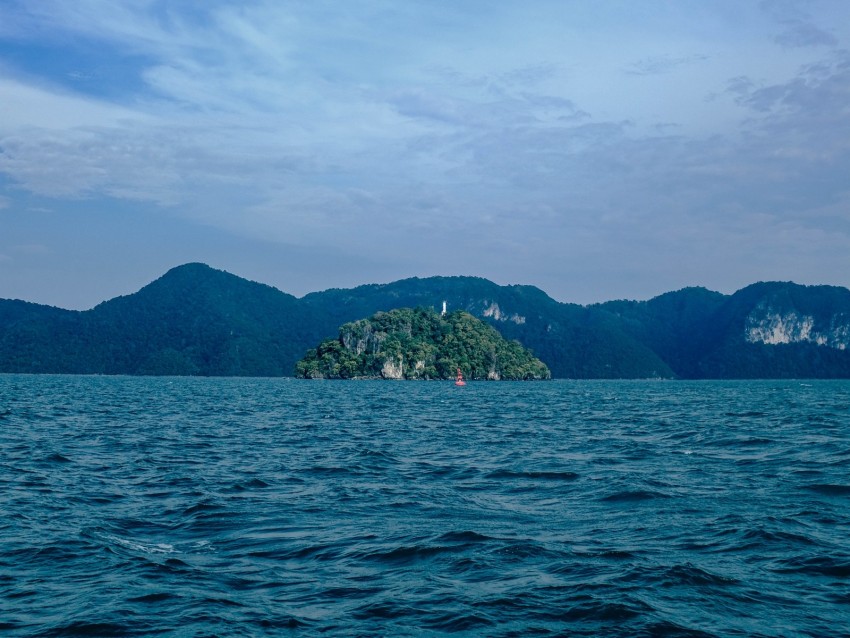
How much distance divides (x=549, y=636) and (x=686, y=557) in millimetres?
6664

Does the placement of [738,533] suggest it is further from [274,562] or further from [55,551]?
[55,551]

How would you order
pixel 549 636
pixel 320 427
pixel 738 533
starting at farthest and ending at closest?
Answer: 1. pixel 320 427
2. pixel 738 533
3. pixel 549 636

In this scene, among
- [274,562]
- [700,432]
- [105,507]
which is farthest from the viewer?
[700,432]

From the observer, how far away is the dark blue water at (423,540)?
13836 mm

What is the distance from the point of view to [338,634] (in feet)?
42.3

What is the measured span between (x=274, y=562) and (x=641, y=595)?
842cm

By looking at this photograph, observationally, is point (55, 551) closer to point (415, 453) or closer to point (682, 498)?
point (682, 498)

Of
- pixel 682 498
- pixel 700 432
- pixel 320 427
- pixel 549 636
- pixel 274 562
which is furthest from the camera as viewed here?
pixel 320 427

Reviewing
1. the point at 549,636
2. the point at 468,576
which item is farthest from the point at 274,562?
the point at 549,636

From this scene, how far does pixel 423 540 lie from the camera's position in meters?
19.8

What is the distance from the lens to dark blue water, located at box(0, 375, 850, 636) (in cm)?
1384

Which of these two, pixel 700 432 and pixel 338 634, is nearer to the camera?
pixel 338 634

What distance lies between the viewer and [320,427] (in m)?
57.3

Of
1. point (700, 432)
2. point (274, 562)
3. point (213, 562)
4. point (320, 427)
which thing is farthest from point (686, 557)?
point (320, 427)
